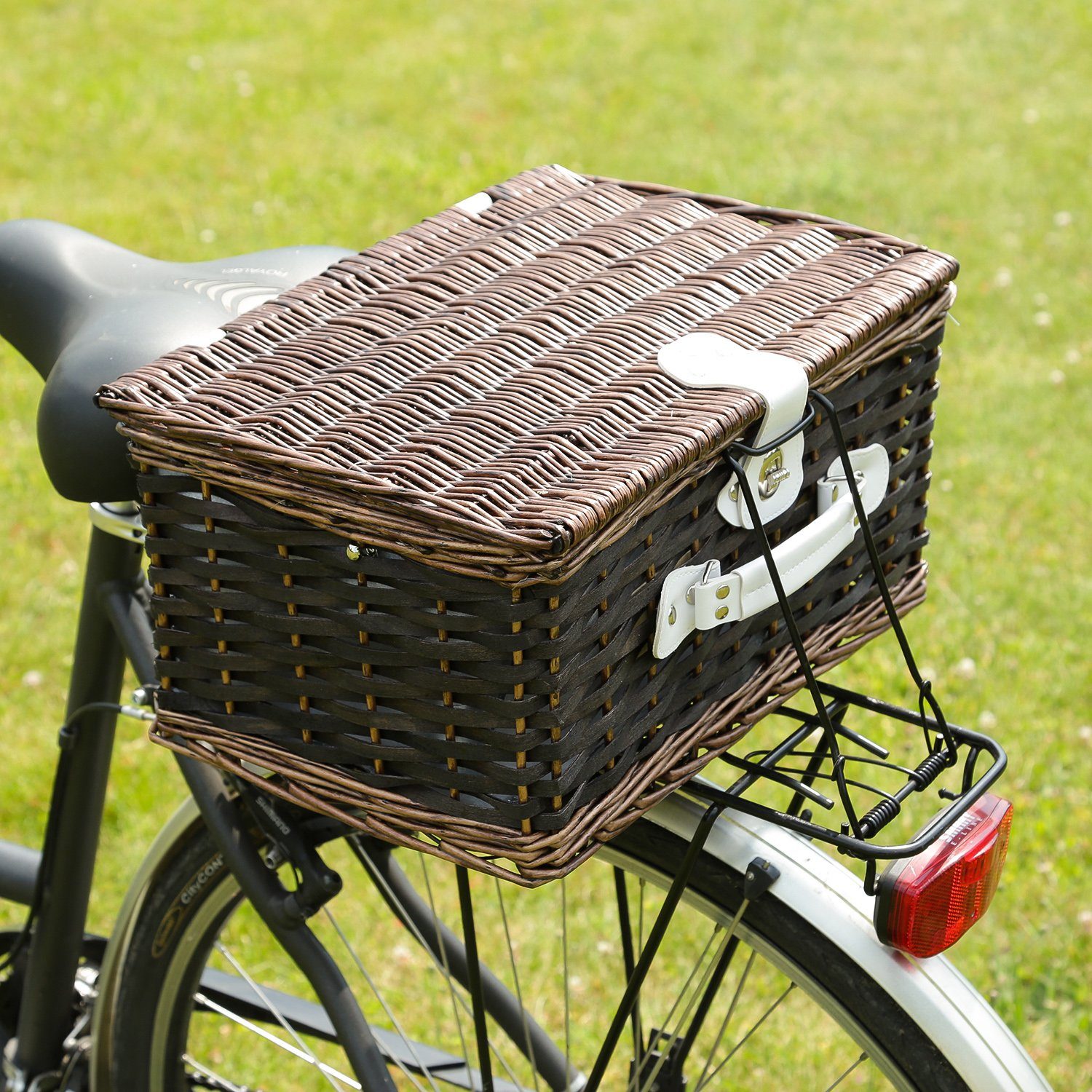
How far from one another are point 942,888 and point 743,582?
0.29 metres

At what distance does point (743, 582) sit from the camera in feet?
3.65

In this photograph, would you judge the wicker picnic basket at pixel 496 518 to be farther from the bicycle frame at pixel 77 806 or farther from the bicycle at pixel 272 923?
the bicycle frame at pixel 77 806

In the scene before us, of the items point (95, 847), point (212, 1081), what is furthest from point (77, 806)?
point (212, 1081)

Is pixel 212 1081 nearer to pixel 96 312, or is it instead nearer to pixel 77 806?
pixel 77 806

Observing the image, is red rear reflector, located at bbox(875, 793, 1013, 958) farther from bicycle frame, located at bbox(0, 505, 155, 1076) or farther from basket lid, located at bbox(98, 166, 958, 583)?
bicycle frame, located at bbox(0, 505, 155, 1076)

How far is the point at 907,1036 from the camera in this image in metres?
1.19

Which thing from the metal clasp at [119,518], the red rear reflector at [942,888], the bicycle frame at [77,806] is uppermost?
the metal clasp at [119,518]

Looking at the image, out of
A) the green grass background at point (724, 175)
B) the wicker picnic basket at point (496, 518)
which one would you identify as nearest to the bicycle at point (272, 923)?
the wicker picnic basket at point (496, 518)

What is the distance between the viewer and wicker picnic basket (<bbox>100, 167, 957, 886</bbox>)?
3.29 ft

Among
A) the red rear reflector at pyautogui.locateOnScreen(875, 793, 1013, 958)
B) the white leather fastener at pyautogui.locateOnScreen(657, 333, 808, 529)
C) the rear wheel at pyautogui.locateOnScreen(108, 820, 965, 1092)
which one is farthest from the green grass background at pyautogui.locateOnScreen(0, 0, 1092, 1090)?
the white leather fastener at pyautogui.locateOnScreen(657, 333, 808, 529)

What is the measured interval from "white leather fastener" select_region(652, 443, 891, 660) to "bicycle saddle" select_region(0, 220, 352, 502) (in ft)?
1.77

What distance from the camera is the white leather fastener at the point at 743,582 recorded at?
3.58ft

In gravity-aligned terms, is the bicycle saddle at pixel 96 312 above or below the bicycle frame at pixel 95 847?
above

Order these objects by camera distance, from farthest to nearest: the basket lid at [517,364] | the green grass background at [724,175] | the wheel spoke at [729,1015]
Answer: the green grass background at [724,175] → the wheel spoke at [729,1015] → the basket lid at [517,364]
